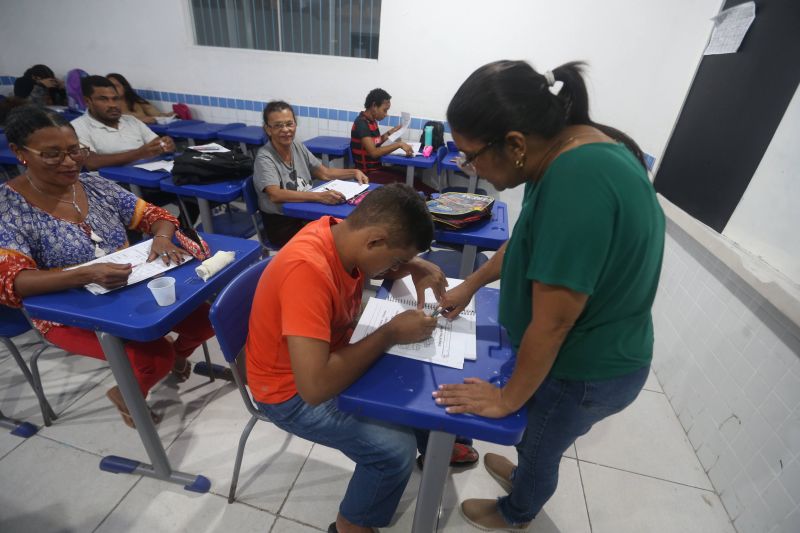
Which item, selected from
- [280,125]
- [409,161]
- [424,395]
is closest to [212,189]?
[280,125]

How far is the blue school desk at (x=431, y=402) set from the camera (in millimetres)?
771

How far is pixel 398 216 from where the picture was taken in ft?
3.00

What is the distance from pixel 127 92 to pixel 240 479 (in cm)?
461

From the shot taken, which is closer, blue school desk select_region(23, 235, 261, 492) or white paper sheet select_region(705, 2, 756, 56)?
blue school desk select_region(23, 235, 261, 492)

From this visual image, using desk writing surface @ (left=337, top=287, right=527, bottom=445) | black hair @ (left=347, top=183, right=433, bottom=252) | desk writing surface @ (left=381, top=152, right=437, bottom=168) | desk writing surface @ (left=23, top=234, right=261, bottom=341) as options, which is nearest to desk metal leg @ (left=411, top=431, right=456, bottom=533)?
desk writing surface @ (left=337, top=287, right=527, bottom=445)

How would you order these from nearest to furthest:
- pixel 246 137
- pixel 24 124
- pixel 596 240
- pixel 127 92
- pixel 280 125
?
1. pixel 596 240
2. pixel 24 124
3. pixel 280 125
4. pixel 246 137
5. pixel 127 92

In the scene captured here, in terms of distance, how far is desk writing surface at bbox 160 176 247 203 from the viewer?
2.21 metres

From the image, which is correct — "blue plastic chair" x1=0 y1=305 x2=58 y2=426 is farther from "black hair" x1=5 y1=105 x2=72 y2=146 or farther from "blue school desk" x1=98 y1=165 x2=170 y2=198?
"blue school desk" x1=98 y1=165 x2=170 y2=198

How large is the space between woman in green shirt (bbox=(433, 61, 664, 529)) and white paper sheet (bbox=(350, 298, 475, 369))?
0.11 meters

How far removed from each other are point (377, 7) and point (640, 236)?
4048 millimetres

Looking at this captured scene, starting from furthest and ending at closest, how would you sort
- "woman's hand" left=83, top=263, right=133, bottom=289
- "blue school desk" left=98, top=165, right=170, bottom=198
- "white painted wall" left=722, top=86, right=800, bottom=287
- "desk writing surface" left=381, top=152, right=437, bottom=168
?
"desk writing surface" left=381, top=152, right=437, bottom=168 < "blue school desk" left=98, top=165, right=170, bottom=198 < "white painted wall" left=722, top=86, right=800, bottom=287 < "woman's hand" left=83, top=263, right=133, bottom=289

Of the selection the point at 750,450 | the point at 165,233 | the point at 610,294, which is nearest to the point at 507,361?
the point at 610,294

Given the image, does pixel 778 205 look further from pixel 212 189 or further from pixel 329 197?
pixel 212 189

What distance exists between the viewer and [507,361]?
3.10 feet
